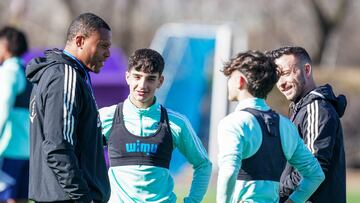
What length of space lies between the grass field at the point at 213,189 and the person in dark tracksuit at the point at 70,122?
295 inches

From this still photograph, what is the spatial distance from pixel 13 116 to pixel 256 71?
442cm

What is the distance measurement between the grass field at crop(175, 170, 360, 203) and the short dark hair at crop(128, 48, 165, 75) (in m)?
6.81

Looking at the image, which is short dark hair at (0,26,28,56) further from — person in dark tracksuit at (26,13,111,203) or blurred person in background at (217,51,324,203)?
blurred person in background at (217,51,324,203)

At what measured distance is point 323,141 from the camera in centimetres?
607

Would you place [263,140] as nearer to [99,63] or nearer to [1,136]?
[99,63]

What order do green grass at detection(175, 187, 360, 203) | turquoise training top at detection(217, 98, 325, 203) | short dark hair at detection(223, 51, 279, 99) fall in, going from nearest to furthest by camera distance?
turquoise training top at detection(217, 98, 325, 203), short dark hair at detection(223, 51, 279, 99), green grass at detection(175, 187, 360, 203)

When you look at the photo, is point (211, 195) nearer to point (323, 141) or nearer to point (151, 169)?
point (151, 169)

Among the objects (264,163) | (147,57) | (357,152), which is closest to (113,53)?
(357,152)

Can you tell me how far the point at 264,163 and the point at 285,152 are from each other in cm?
17

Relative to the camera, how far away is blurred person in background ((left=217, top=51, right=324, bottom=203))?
17.6ft

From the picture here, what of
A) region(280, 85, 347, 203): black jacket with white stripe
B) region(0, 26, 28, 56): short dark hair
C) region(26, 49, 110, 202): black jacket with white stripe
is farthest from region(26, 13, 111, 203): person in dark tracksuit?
region(0, 26, 28, 56): short dark hair

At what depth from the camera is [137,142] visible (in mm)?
6312

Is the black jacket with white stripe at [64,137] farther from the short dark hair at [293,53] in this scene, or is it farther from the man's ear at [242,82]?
the short dark hair at [293,53]

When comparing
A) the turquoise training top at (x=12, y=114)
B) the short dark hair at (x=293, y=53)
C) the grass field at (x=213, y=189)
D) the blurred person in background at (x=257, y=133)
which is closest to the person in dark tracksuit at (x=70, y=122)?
the blurred person in background at (x=257, y=133)
